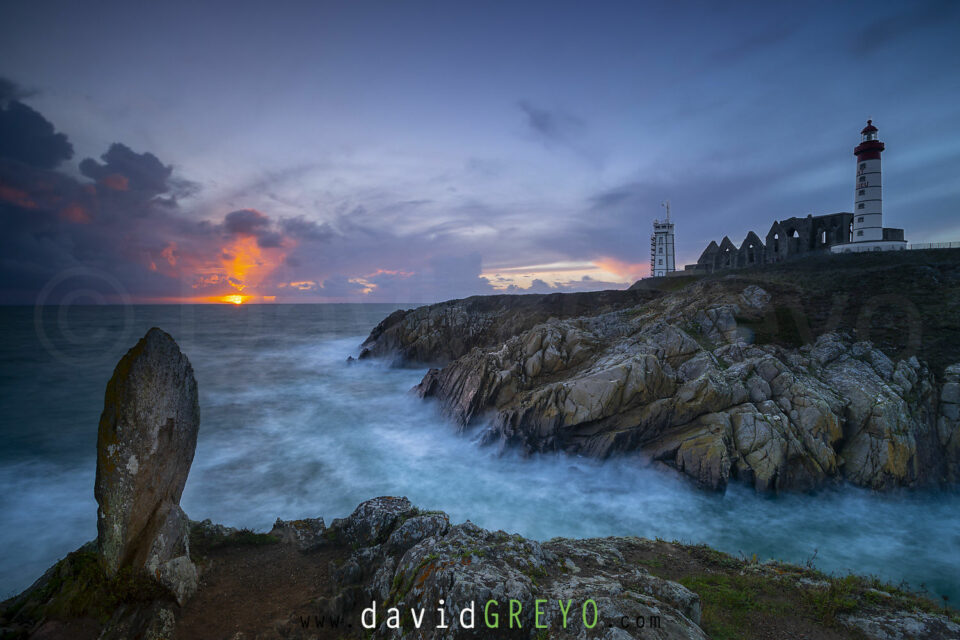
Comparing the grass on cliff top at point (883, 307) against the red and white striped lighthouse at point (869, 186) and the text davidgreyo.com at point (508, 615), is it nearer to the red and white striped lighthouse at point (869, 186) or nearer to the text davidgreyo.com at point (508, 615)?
the red and white striped lighthouse at point (869, 186)

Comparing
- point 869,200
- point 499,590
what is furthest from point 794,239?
point 499,590

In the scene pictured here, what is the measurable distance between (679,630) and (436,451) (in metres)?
19.6

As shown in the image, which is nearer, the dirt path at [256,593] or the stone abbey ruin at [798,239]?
the dirt path at [256,593]

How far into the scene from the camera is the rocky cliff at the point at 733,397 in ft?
54.8

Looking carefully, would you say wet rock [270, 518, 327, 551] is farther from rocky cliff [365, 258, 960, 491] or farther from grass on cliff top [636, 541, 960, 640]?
rocky cliff [365, 258, 960, 491]

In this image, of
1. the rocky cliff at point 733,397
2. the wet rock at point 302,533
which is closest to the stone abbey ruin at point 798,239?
the rocky cliff at point 733,397

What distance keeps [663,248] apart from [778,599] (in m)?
70.7

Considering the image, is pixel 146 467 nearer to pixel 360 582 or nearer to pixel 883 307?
pixel 360 582

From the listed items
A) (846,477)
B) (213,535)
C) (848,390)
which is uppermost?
(848,390)

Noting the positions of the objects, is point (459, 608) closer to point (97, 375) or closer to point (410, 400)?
point (410, 400)

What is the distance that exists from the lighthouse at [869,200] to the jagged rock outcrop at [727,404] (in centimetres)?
2482

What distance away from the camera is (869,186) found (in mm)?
39344

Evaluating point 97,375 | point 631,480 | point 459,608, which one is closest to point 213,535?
point 459,608

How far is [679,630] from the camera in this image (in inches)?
210
